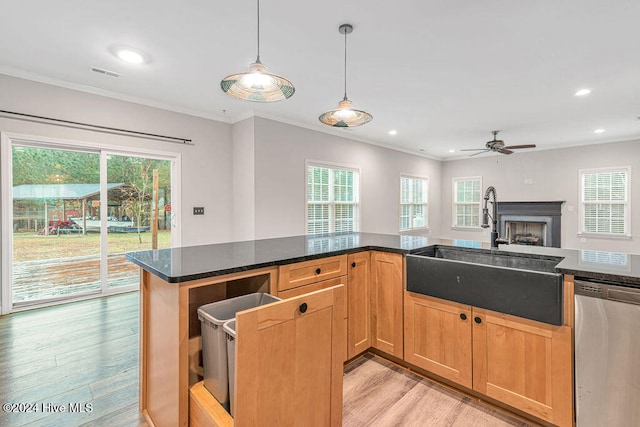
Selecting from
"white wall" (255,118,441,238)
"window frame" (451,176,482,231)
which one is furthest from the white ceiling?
"window frame" (451,176,482,231)

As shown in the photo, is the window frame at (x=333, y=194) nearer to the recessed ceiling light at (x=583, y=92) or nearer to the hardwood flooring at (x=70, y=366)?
the hardwood flooring at (x=70, y=366)

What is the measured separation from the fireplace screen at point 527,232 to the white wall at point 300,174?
3054mm

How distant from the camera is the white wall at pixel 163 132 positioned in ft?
10.8

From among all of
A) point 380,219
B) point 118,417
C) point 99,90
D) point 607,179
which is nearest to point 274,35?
point 99,90

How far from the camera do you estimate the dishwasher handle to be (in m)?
1.34

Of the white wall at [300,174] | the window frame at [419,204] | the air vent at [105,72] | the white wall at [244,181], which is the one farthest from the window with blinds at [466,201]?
the air vent at [105,72]

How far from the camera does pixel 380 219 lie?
6672 millimetres

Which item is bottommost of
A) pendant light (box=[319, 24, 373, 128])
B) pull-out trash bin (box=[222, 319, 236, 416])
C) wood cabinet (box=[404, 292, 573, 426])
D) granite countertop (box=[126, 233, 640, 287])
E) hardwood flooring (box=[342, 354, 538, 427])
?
hardwood flooring (box=[342, 354, 538, 427])

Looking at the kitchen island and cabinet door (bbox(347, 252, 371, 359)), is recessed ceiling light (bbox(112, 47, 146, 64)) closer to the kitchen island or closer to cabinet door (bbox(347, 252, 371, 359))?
the kitchen island

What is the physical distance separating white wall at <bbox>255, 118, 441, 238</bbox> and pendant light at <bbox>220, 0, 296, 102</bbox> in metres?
2.66

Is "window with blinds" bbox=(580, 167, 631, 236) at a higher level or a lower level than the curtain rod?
lower

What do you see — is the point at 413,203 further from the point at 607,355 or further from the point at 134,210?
the point at 607,355

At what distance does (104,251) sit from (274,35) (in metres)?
3.45

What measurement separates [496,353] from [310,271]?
1.19 metres
